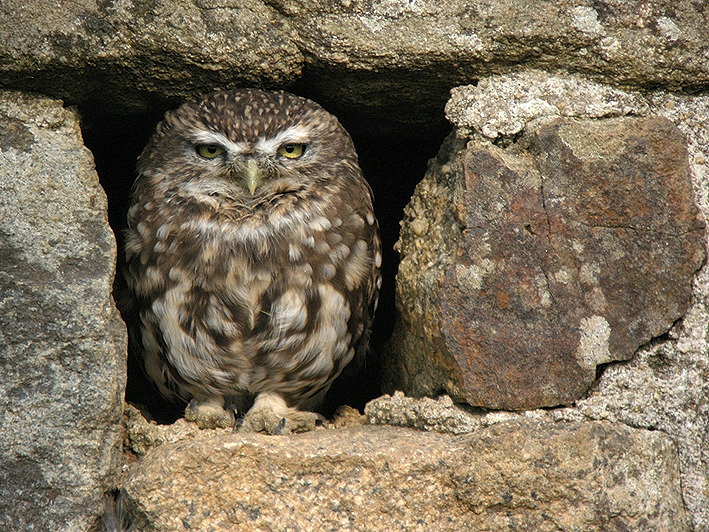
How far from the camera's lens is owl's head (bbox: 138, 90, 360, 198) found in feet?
7.37

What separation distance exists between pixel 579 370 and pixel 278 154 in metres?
1.08

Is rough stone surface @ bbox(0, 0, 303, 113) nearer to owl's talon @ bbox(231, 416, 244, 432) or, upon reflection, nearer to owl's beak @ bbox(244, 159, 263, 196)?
owl's beak @ bbox(244, 159, 263, 196)

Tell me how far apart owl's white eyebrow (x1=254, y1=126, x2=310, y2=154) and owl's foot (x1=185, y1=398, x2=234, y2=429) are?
0.79m

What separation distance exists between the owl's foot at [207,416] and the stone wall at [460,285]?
19 cm

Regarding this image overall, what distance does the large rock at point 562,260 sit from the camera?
6.19ft

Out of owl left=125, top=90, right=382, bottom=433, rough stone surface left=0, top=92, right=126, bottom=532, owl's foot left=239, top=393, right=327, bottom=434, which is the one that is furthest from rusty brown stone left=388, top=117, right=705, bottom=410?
rough stone surface left=0, top=92, right=126, bottom=532

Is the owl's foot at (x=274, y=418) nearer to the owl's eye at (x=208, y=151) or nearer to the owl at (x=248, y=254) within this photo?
the owl at (x=248, y=254)

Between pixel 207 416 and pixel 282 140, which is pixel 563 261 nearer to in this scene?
pixel 282 140

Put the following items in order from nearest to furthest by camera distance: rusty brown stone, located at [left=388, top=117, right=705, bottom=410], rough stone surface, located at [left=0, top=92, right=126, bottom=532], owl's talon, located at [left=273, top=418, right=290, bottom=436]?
rough stone surface, located at [left=0, top=92, right=126, bottom=532], rusty brown stone, located at [left=388, top=117, right=705, bottom=410], owl's talon, located at [left=273, top=418, right=290, bottom=436]

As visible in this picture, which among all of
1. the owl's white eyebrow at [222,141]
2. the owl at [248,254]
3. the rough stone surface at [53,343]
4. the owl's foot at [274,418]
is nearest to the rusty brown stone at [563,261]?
the owl at [248,254]

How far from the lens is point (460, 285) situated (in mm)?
1919

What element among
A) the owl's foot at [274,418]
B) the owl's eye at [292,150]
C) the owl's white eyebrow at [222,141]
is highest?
the owl's eye at [292,150]

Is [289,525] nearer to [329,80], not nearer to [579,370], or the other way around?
[579,370]

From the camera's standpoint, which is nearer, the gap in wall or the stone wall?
the stone wall
